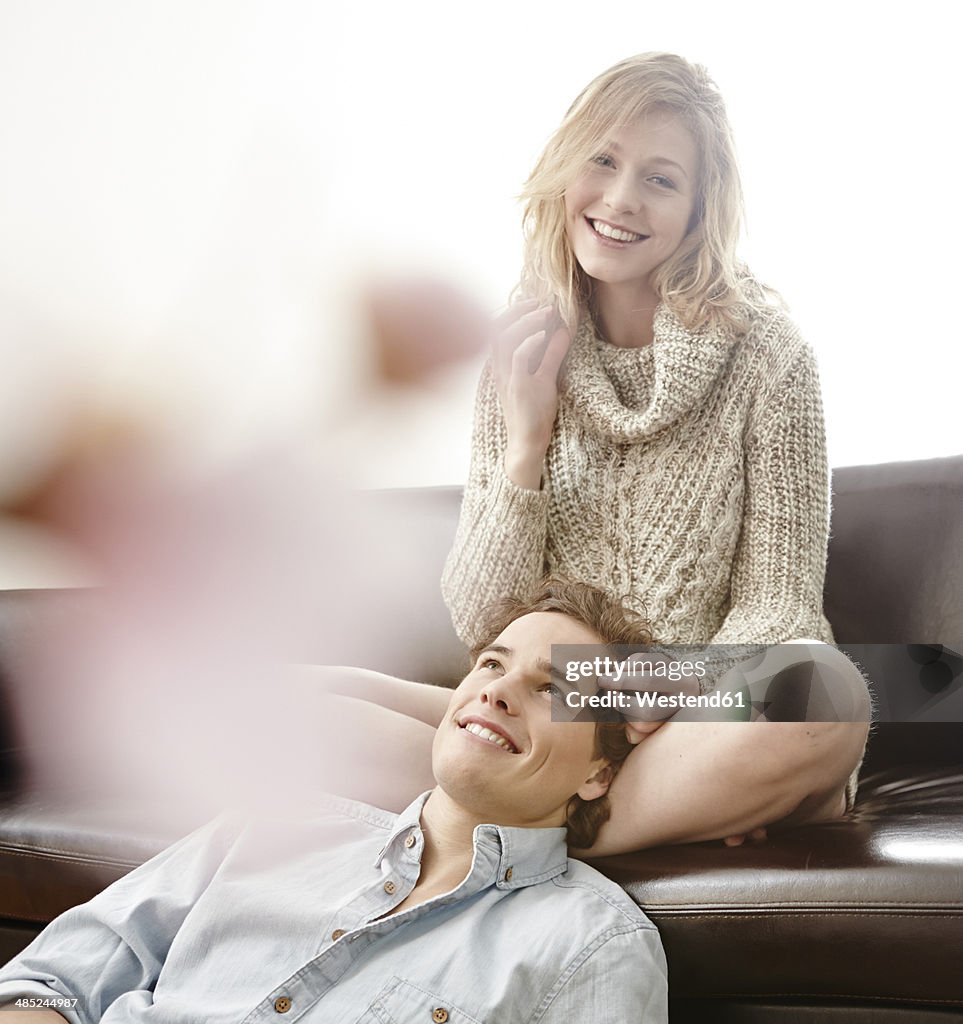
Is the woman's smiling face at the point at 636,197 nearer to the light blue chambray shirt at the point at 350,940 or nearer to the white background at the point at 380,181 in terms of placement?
the white background at the point at 380,181

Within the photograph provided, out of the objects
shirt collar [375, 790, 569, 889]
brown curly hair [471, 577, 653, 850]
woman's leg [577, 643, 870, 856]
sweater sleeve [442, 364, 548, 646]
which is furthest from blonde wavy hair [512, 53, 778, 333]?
shirt collar [375, 790, 569, 889]

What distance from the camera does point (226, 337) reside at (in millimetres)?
1372

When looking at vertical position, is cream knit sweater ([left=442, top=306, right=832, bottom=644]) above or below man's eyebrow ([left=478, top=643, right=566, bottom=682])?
above

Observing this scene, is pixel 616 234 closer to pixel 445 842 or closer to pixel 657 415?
pixel 657 415

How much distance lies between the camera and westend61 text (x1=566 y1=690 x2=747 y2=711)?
851 mm

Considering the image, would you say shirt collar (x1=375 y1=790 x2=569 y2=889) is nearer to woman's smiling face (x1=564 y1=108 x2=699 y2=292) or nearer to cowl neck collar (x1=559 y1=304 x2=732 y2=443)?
cowl neck collar (x1=559 y1=304 x2=732 y2=443)

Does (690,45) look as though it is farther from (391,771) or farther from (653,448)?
(391,771)

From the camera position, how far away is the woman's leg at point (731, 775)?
0.81m

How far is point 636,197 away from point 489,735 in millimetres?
559

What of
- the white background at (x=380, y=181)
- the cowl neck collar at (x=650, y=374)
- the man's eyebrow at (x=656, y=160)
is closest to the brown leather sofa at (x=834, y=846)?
the white background at (x=380, y=181)

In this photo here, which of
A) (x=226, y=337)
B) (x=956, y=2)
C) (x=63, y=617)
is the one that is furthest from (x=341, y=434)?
(x=956, y=2)

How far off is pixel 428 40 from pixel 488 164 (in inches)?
8.3

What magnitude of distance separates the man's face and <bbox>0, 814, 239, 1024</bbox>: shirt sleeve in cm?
22

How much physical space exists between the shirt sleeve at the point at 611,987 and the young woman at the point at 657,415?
0.33m
